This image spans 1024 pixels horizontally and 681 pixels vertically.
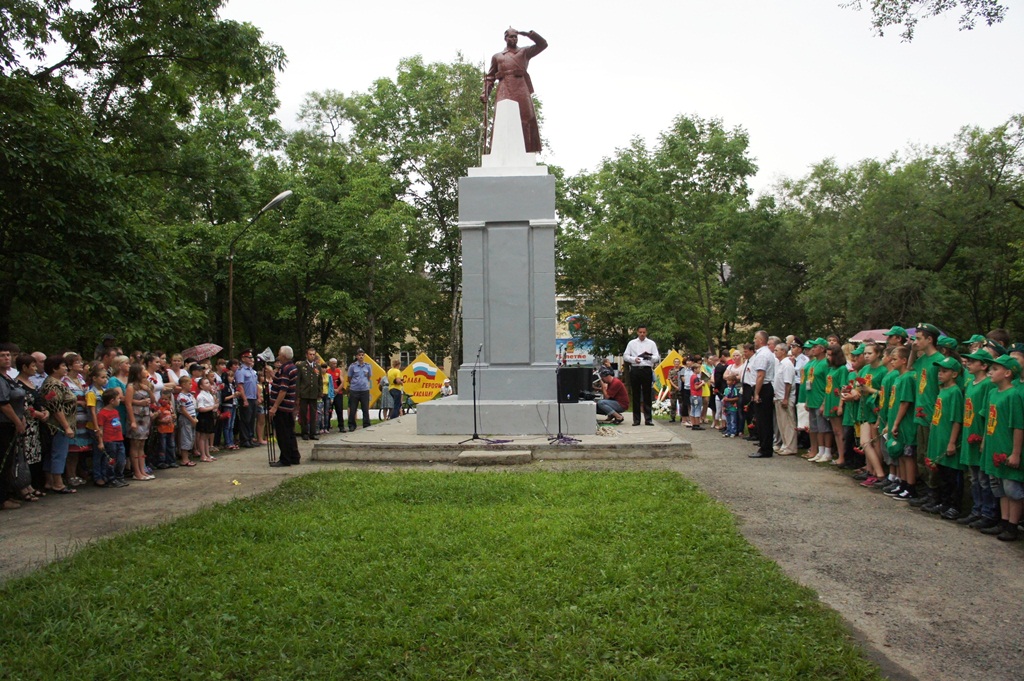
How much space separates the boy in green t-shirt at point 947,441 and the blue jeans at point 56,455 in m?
9.90

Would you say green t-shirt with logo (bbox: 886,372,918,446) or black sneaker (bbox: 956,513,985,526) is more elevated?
green t-shirt with logo (bbox: 886,372,918,446)

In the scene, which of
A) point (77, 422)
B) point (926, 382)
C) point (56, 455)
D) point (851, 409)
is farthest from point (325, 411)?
point (926, 382)

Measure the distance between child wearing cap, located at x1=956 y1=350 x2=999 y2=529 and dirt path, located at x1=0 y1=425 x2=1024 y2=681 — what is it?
9.5 inches

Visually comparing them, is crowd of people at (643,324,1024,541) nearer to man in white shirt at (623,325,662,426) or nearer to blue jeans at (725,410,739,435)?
blue jeans at (725,410,739,435)

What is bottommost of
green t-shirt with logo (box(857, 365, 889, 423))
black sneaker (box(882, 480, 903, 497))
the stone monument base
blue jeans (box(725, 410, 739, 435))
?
black sneaker (box(882, 480, 903, 497))

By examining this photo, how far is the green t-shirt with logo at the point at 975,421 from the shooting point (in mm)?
7398

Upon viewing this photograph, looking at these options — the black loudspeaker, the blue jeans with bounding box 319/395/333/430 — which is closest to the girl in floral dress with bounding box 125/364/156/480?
the black loudspeaker

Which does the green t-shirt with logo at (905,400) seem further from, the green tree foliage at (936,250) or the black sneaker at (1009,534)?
the green tree foliage at (936,250)

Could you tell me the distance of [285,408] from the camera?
12273 millimetres

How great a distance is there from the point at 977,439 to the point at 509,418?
7.32 m

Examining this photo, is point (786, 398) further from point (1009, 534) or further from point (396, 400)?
point (396, 400)

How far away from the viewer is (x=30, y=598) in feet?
17.5

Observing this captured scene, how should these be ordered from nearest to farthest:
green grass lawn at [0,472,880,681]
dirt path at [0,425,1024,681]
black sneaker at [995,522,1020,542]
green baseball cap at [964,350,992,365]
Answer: green grass lawn at [0,472,880,681]
dirt path at [0,425,1024,681]
black sneaker at [995,522,1020,542]
green baseball cap at [964,350,992,365]

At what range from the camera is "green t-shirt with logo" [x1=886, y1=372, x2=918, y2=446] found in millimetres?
8883
